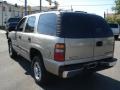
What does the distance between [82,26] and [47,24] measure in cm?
93

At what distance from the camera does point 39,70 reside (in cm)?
677

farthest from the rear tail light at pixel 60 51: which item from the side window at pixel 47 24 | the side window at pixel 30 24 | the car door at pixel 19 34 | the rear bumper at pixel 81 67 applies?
the car door at pixel 19 34

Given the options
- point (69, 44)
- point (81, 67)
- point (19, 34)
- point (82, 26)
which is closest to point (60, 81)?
point (81, 67)

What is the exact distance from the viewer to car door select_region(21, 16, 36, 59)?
7.34m

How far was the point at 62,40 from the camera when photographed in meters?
5.67

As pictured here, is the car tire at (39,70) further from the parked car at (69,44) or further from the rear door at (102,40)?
the rear door at (102,40)

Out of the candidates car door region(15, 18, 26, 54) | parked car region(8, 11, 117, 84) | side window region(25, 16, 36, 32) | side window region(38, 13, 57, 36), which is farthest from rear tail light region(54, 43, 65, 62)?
car door region(15, 18, 26, 54)

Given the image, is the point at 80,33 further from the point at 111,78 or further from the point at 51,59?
the point at 111,78

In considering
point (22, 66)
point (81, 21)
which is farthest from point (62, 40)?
point (22, 66)

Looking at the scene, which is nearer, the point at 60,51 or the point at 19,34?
the point at 60,51

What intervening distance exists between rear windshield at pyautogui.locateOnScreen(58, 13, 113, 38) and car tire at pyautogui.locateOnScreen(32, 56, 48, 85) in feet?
4.08

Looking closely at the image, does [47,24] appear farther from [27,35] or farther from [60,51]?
[27,35]

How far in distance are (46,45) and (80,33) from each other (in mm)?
888

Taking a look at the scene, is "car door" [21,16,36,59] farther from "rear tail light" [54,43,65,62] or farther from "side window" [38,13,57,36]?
"rear tail light" [54,43,65,62]
